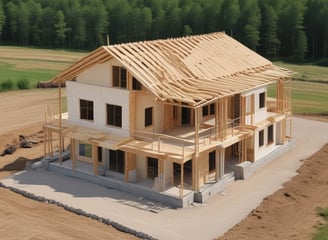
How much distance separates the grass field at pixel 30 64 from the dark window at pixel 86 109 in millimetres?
28431

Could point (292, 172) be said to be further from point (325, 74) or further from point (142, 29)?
point (142, 29)

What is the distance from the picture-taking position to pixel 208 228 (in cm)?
2630

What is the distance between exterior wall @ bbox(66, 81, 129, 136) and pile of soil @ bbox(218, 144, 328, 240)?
867 cm

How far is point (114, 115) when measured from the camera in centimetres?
3253

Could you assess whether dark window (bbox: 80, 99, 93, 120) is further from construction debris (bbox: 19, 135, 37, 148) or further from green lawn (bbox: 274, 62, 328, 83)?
green lawn (bbox: 274, 62, 328, 83)

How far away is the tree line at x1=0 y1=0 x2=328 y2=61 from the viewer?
8412cm

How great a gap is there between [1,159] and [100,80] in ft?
29.6

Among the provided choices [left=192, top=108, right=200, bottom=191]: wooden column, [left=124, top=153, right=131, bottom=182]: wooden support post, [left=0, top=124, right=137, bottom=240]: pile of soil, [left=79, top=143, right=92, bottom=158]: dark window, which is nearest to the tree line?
[left=79, top=143, right=92, bottom=158]: dark window

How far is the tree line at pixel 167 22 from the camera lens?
8412 centimetres

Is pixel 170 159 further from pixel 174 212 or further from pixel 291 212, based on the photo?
pixel 291 212

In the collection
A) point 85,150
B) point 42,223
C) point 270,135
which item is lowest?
point 42,223

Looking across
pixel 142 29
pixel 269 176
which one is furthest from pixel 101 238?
pixel 142 29

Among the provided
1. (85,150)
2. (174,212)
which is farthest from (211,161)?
(85,150)

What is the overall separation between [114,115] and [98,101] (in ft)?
4.42
